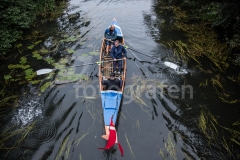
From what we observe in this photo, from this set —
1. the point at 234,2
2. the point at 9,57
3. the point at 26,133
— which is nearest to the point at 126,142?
the point at 26,133

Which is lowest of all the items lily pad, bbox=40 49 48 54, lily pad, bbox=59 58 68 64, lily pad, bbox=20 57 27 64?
lily pad, bbox=59 58 68 64

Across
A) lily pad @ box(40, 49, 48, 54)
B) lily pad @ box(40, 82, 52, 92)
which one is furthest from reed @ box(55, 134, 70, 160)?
lily pad @ box(40, 49, 48, 54)

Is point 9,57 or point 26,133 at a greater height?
point 9,57

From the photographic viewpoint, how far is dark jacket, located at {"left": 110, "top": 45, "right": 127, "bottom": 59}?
9.51 metres

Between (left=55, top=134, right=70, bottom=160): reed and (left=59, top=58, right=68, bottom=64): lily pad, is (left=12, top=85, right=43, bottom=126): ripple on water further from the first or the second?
(left=59, top=58, right=68, bottom=64): lily pad

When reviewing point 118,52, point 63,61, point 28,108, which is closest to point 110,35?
point 118,52

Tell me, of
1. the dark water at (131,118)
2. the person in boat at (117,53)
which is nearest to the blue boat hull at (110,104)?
the dark water at (131,118)

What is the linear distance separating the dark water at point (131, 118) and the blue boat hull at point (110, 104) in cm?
51

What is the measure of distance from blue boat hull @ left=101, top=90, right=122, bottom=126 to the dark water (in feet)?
1.69

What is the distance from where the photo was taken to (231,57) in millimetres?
10266

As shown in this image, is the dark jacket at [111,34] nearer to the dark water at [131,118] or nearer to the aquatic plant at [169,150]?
the dark water at [131,118]

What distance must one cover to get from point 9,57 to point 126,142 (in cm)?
821

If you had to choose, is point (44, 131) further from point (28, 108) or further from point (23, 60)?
point (23, 60)

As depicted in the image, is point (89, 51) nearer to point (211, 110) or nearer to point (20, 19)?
point (20, 19)
